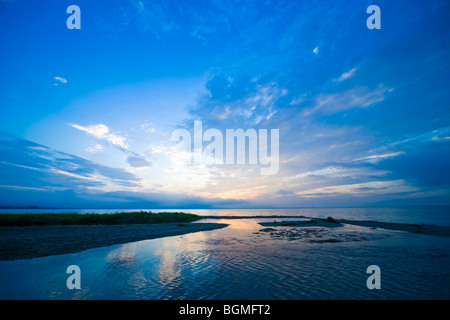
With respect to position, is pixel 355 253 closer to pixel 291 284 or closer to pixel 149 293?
pixel 291 284

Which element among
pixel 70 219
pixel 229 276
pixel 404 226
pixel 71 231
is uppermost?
pixel 229 276

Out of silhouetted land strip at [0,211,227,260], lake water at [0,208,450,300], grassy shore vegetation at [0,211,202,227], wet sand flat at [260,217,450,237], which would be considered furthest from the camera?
grassy shore vegetation at [0,211,202,227]

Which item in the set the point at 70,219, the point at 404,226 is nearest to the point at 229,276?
the point at 404,226

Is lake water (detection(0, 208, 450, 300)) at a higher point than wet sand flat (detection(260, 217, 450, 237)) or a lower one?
higher

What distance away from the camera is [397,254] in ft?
53.4

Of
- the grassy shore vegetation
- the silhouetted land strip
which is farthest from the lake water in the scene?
the grassy shore vegetation

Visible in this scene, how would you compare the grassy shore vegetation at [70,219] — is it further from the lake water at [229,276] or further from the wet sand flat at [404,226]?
the wet sand flat at [404,226]

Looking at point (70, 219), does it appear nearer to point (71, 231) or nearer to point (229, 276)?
point (71, 231)

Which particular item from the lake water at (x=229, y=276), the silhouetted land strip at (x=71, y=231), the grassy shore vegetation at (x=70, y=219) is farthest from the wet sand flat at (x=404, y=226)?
the grassy shore vegetation at (x=70, y=219)

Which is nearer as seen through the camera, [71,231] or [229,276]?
[229,276]

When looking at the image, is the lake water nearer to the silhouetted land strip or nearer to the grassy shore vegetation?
the silhouetted land strip

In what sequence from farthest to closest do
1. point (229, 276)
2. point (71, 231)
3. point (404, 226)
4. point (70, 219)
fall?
point (70, 219), point (404, 226), point (71, 231), point (229, 276)

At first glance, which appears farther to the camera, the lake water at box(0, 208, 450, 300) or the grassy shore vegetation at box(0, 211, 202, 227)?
the grassy shore vegetation at box(0, 211, 202, 227)
